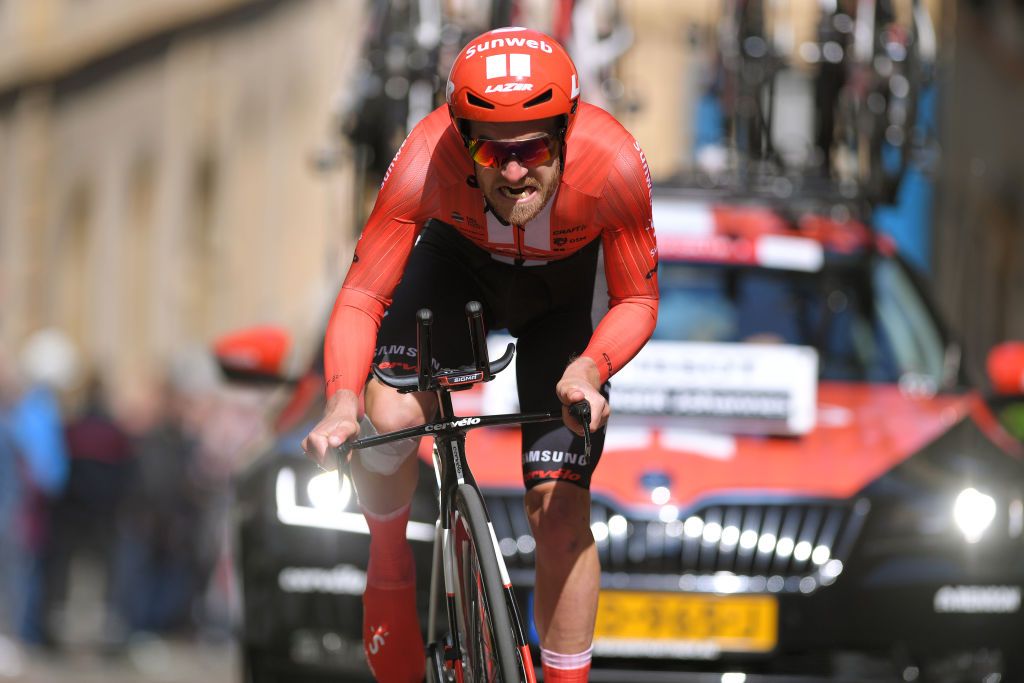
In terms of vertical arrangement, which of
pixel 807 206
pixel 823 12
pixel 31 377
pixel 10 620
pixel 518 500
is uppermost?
pixel 823 12

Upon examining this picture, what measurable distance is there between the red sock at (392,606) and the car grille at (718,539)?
0.99 m

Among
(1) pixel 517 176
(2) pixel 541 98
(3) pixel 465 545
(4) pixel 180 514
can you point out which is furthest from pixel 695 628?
(4) pixel 180 514

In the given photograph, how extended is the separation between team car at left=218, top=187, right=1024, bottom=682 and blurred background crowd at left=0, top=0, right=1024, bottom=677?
1.74ft

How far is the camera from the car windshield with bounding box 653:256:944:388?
7.48 meters

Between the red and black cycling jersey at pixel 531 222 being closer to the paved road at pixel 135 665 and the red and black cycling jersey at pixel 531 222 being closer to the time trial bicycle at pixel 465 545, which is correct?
the time trial bicycle at pixel 465 545

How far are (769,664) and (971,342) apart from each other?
1407cm

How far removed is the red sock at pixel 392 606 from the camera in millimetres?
5121

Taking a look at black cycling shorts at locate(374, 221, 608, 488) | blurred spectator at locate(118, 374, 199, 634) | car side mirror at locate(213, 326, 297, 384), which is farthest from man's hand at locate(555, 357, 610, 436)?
blurred spectator at locate(118, 374, 199, 634)

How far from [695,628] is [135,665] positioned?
757 cm

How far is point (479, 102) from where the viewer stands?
454 cm

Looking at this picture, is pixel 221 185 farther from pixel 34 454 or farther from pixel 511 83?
pixel 511 83

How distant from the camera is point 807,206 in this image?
26.9 ft

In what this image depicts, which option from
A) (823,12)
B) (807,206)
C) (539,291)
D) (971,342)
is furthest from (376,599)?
(971,342)

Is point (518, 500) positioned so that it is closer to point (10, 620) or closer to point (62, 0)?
point (10, 620)
